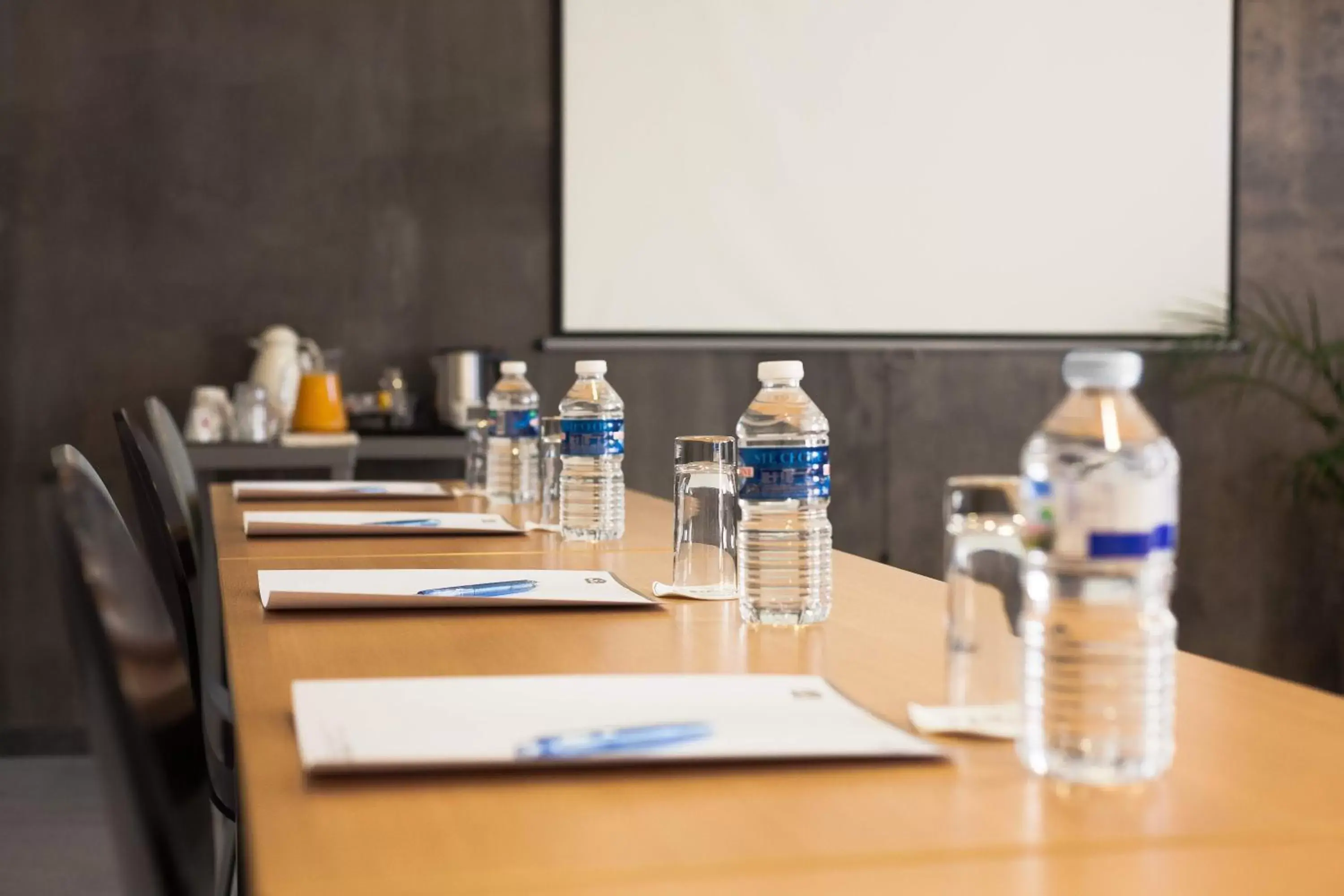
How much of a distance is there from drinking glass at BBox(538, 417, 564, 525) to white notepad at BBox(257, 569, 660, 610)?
506mm

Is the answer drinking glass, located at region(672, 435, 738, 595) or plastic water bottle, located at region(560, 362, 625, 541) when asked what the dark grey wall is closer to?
plastic water bottle, located at region(560, 362, 625, 541)

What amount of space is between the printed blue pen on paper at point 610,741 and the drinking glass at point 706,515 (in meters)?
0.63

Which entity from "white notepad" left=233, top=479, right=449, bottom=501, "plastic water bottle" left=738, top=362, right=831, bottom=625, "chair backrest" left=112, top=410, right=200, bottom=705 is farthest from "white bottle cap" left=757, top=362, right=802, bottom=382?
"white notepad" left=233, top=479, right=449, bottom=501

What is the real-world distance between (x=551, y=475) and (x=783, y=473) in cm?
97

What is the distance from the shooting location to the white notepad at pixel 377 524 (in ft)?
7.08

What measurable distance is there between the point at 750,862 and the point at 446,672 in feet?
1.53

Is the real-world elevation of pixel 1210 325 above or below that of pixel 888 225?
below

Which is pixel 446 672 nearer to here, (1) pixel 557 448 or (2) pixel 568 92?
(1) pixel 557 448

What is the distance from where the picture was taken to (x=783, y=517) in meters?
1.37

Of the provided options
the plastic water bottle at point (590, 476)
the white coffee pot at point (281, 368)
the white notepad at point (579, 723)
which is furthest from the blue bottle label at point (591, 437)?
the white coffee pot at point (281, 368)

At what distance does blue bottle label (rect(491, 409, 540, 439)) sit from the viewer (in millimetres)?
2623

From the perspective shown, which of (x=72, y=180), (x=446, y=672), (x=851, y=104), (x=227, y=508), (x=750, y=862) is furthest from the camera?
(x=851, y=104)

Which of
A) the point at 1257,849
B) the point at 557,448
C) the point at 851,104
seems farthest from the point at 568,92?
the point at 1257,849

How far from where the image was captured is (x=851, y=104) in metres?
4.91
